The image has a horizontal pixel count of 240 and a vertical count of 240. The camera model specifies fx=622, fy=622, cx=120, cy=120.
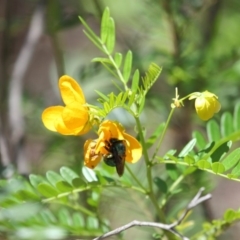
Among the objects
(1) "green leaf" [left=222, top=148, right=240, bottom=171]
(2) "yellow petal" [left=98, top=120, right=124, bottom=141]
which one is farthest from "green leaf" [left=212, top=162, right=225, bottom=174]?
(2) "yellow petal" [left=98, top=120, right=124, bottom=141]

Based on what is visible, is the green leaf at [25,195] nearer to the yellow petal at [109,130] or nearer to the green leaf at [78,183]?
the green leaf at [78,183]

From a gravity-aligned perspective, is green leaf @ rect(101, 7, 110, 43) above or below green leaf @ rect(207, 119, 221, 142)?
above

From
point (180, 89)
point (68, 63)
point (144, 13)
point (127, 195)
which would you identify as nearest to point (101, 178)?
point (127, 195)

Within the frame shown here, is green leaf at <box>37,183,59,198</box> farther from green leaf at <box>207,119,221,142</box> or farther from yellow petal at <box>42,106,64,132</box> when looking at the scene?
green leaf at <box>207,119,221,142</box>

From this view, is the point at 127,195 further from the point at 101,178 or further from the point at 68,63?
the point at 68,63

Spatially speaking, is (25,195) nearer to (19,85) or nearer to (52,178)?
(52,178)
